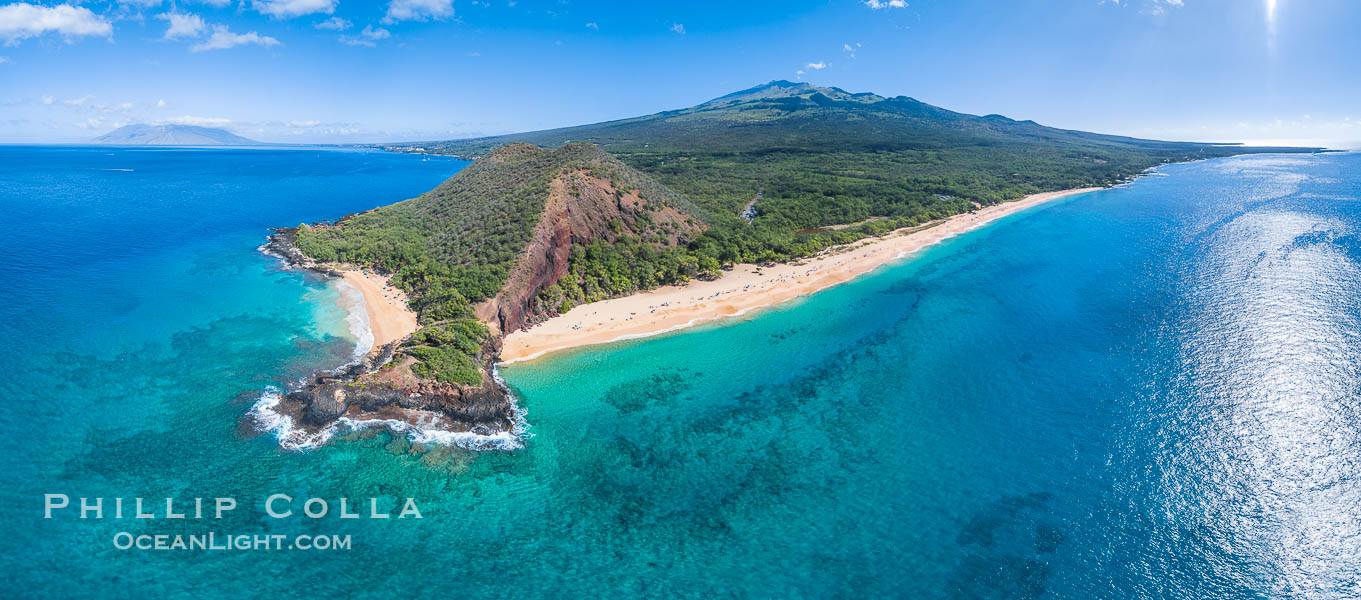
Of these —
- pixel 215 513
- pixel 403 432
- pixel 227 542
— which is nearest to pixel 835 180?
pixel 403 432

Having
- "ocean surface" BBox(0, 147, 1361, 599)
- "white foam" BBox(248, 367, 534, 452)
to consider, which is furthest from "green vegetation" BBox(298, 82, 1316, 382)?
"ocean surface" BBox(0, 147, 1361, 599)

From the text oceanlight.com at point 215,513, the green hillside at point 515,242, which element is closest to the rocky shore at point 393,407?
the green hillside at point 515,242

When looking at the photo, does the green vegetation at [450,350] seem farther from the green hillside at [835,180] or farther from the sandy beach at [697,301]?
the green hillside at [835,180]

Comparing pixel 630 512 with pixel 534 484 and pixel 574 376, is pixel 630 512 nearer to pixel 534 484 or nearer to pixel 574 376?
pixel 534 484

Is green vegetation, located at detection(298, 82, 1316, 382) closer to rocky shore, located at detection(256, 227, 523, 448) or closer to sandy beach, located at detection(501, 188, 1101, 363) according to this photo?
rocky shore, located at detection(256, 227, 523, 448)

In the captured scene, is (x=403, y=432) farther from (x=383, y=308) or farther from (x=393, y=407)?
(x=383, y=308)

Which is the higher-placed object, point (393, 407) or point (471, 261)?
point (471, 261)
